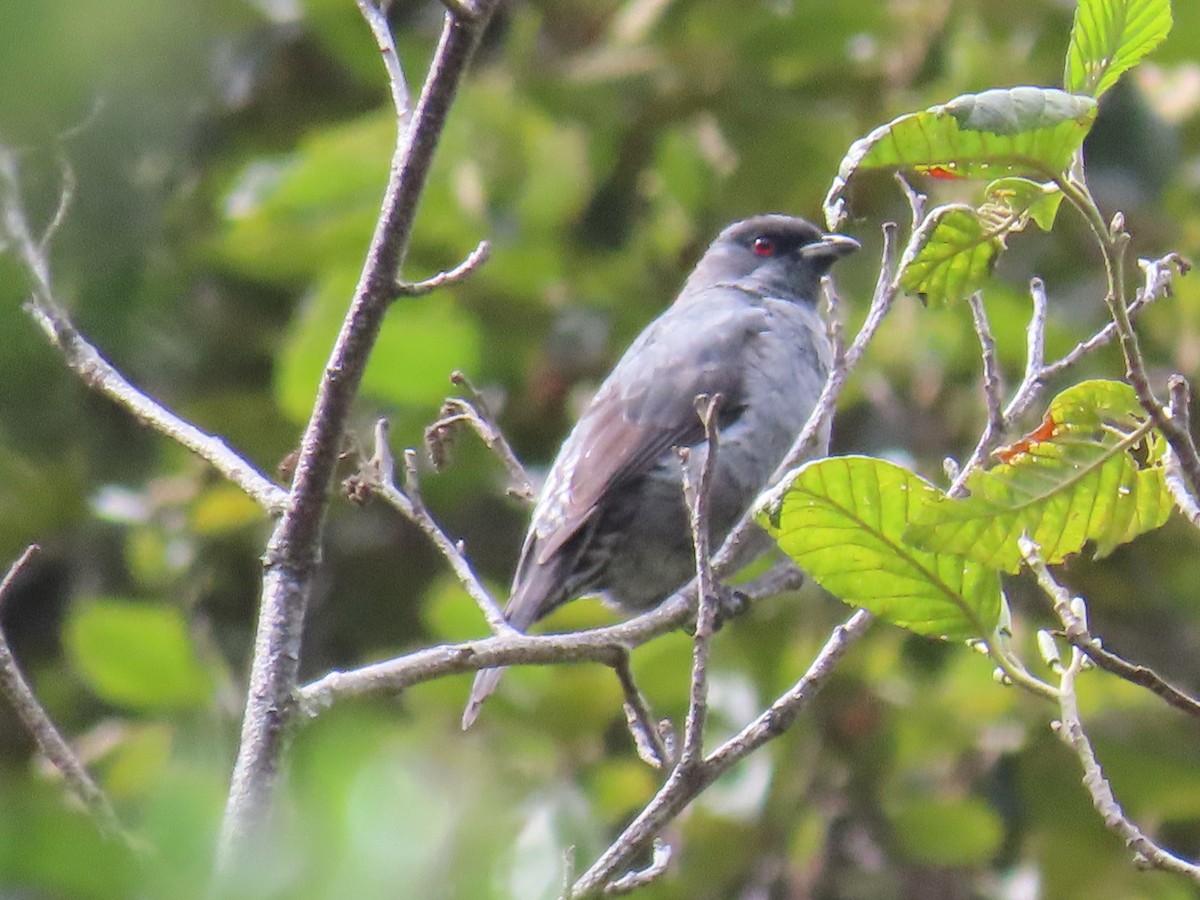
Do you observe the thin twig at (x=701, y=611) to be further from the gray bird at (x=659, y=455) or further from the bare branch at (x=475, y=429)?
the gray bird at (x=659, y=455)

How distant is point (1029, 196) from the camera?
2.16 metres

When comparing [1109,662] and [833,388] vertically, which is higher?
[833,388]

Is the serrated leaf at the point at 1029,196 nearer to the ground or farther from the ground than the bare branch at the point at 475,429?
farther from the ground

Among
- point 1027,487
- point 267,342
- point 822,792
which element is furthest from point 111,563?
point 1027,487

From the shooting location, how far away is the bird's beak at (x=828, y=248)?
6090 mm

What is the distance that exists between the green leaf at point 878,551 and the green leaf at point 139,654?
308cm

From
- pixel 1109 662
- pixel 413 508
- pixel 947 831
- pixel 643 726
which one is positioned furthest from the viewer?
pixel 947 831

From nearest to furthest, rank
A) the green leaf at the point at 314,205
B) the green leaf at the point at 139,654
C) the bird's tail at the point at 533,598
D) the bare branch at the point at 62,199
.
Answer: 1. the bare branch at the point at 62,199
2. the bird's tail at the point at 533,598
3. the green leaf at the point at 139,654
4. the green leaf at the point at 314,205

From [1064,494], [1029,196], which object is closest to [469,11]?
[1029,196]

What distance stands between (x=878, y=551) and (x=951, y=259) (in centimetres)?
45

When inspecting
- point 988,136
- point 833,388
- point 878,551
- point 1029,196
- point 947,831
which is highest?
point 988,136

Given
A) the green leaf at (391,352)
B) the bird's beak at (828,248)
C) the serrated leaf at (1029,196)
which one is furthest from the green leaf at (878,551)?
the bird's beak at (828,248)

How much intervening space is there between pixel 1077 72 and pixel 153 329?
1356 mm

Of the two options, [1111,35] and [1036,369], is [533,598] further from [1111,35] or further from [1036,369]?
[1111,35]
